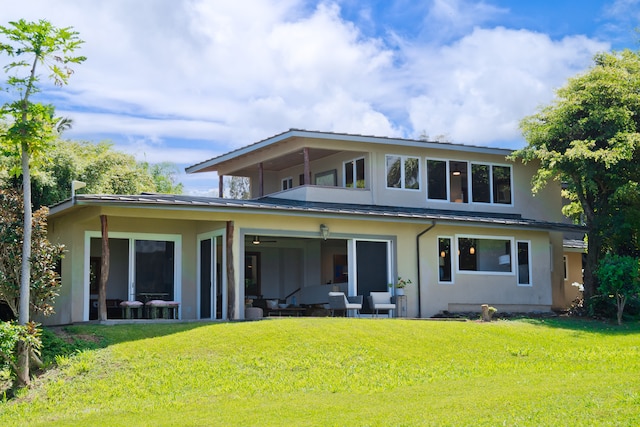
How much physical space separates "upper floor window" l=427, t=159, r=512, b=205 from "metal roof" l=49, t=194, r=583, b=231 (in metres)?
0.65

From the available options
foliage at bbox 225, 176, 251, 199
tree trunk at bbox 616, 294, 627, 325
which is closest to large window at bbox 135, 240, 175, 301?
tree trunk at bbox 616, 294, 627, 325

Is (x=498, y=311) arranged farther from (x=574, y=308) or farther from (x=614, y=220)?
(x=614, y=220)

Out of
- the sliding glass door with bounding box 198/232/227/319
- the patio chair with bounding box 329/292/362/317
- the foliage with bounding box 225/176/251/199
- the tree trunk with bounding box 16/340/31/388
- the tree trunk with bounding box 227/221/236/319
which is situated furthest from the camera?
the foliage with bounding box 225/176/251/199

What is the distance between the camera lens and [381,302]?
22.4 meters

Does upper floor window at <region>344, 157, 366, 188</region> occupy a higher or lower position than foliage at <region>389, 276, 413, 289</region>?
higher

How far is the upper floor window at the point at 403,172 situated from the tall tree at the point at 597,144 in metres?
3.08

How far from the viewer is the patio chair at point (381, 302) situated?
22062 millimetres

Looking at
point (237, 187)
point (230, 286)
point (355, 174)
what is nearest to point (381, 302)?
point (230, 286)

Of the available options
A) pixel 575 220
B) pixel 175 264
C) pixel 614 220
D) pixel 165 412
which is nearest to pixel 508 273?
pixel 614 220

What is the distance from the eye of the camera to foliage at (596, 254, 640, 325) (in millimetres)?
21781

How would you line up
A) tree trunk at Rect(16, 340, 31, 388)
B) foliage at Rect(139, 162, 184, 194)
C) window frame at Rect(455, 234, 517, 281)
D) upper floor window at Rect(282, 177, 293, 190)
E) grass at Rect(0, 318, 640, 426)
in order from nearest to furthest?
grass at Rect(0, 318, 640, 426), tree trunk at Rect(16, 340, 31, 388), window frame at Rect(455, 234, 517, 281), upper floor window at Rect(282, 177, 293, 190), foliage at Rect(139, 162, 184, 194)

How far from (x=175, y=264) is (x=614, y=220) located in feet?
41.2

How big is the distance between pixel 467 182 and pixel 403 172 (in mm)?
2355

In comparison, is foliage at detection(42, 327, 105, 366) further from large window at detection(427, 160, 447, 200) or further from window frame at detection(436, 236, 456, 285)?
large window at detection(427, 160, 447, 200)
